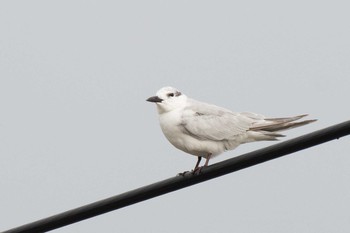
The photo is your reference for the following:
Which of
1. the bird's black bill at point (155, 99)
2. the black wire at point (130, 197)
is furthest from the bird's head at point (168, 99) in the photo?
the black wire at point (130, 197)

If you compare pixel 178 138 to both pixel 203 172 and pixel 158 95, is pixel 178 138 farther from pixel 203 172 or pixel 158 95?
pixel 203 172

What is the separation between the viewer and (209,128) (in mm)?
11289

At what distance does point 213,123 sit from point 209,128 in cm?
10

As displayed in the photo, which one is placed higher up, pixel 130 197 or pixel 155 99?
Result: pixel 155 99

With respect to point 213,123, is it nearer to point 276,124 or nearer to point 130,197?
point 276,124

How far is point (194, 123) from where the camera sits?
1135cm

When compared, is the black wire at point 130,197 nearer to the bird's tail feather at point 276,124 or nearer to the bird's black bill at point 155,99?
the bird's tail feather at point 276,124

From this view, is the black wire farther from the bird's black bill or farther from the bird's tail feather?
the bird's black bill

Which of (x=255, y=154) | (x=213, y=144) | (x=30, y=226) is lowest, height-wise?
(x=30, y=226)

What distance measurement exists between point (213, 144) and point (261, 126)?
1.91 ft

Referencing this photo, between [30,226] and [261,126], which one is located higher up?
[261,126]

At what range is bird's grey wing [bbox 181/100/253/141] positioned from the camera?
1125 cm

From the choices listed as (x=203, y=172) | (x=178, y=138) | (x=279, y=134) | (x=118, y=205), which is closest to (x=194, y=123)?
(x=178, y=138)

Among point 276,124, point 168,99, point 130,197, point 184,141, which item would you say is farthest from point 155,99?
point 130,197
